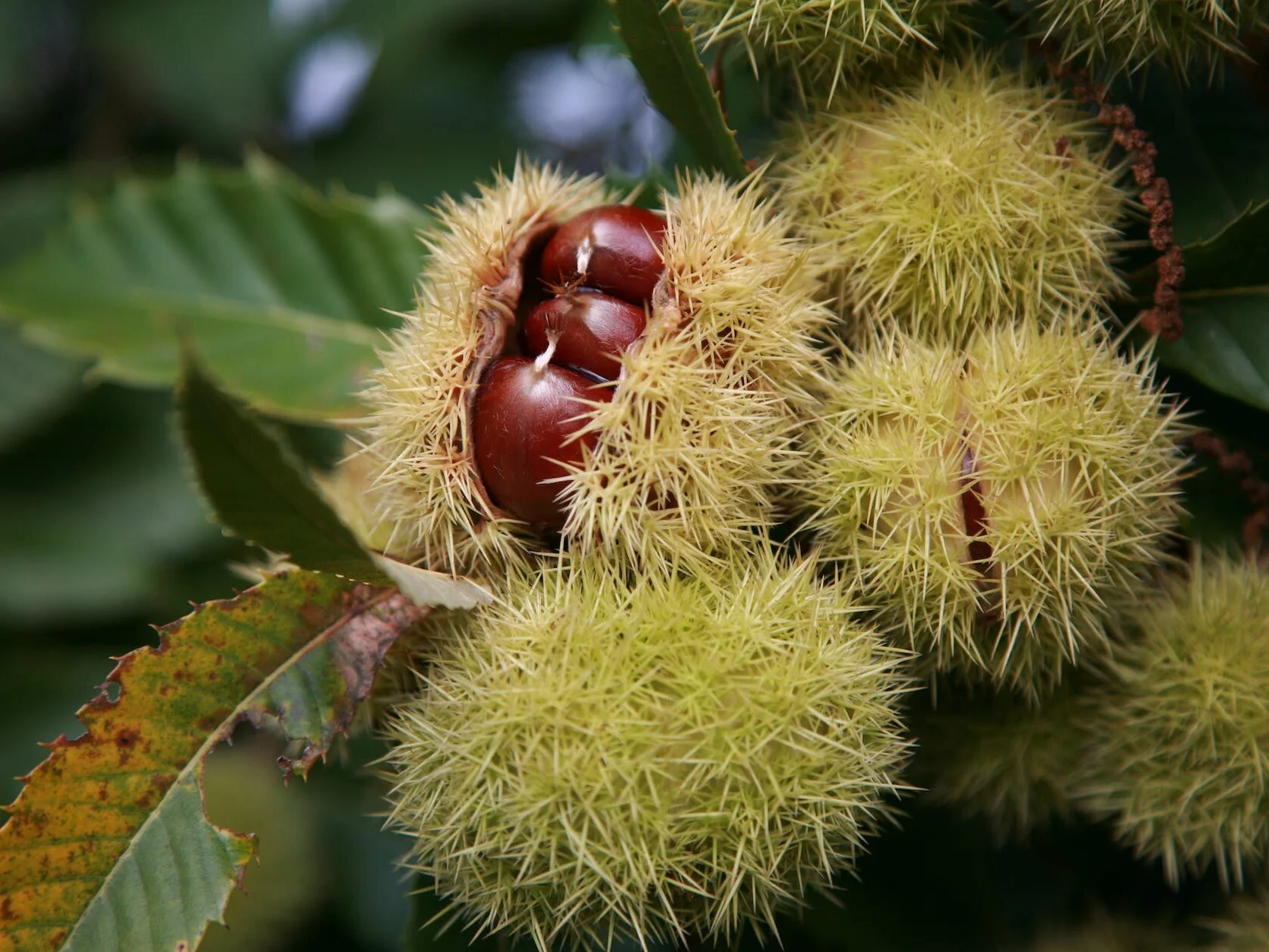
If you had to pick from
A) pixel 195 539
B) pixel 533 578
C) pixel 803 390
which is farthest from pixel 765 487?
pixel 195 539

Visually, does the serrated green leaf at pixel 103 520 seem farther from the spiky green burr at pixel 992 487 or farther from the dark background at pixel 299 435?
the spiky green burr at pixel 992 487

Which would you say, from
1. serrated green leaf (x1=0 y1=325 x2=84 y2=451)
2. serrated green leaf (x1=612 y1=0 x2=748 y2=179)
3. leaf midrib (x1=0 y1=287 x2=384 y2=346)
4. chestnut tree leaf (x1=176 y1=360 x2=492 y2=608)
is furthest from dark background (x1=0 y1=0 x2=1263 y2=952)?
chestnut tree leaf (x1=176 y1=360 x2=492 y2=608)

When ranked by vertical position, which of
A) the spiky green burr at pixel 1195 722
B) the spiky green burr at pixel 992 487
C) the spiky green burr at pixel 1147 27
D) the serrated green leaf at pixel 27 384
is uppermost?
the serrated green leaf at pixel 27 384

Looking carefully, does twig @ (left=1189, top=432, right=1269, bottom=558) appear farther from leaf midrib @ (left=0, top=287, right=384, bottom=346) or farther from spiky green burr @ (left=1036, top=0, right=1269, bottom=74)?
leaf midrib @ (left=0, top=287, right=384, bottom=346)

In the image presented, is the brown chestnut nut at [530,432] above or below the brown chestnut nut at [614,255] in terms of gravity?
below

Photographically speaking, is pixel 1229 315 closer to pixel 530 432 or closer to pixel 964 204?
pixel 964 204

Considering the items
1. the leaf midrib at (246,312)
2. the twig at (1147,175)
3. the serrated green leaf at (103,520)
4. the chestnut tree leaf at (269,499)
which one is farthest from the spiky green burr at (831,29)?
the serrated green leaf at (103,520)
